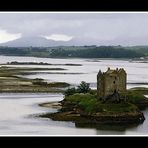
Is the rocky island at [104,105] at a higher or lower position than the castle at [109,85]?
lower

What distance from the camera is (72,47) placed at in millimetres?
8711

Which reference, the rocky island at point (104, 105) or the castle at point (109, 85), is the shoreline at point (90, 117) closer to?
the rocky island at point (104, 105)

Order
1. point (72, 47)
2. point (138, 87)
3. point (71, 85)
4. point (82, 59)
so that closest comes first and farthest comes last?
point (72, 47)
point (82, 59)
point (138, 87)
point (71, 85)

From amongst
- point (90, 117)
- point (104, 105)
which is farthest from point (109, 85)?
point (90, 117)

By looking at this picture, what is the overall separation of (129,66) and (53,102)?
2.51 meters

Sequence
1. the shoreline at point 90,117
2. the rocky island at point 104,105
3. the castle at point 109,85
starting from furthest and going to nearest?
the rocky island at point 104,105, the castle at point 109,85, the shoreline at point 90,117

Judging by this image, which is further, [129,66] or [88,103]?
[88,103]

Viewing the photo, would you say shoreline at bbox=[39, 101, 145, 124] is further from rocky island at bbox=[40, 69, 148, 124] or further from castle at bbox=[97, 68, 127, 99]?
castle at bbox=[97, 68, 127, 99]

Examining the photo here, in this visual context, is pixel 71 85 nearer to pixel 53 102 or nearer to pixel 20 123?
pixel 53 102

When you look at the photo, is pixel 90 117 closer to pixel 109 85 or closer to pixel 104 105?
pixel 104 105

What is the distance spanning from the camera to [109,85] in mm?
12969

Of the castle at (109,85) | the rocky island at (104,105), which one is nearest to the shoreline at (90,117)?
the rocky island at (104,105)

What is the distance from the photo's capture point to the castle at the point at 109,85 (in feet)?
38.5
